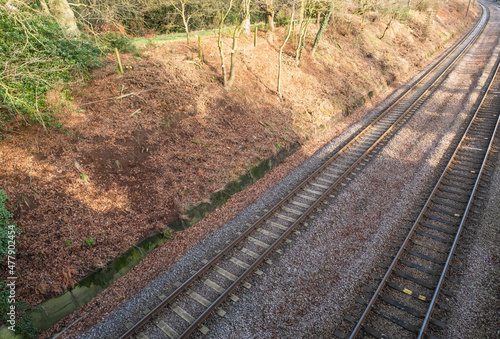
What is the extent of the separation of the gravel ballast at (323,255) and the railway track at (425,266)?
48 cm

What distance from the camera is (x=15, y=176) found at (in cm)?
849

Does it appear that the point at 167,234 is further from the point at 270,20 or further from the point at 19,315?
the point at 270,20

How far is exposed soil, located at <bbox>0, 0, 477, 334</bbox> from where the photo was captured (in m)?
8.11

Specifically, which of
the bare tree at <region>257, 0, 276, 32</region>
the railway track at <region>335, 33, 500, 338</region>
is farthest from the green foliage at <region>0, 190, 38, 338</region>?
the bare tree at <region>257, 0, 276, 32</region>

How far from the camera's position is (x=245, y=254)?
27.7 ft

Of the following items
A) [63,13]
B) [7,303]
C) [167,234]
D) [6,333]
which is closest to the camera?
[6,333]

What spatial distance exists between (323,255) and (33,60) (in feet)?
36.8

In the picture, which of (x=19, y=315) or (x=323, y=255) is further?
(x=323, y=255)

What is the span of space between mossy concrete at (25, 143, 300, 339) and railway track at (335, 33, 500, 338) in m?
6.42

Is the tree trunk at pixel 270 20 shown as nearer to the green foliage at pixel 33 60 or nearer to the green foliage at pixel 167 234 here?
the green foliage at pixel 33 60

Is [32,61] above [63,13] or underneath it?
underneath

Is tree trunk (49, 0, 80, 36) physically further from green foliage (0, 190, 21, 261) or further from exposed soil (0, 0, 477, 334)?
green foliage (0, 190, 21, 261)

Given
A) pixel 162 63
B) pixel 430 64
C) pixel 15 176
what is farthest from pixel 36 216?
pixel 430 64

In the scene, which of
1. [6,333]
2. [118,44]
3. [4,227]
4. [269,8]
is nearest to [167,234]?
[4,227]
